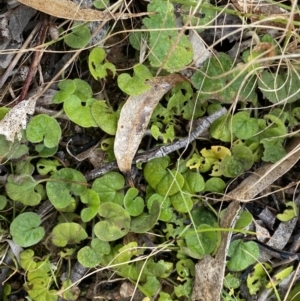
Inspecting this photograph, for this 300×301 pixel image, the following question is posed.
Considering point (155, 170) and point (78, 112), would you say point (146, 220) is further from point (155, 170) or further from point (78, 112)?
point (78, 112)

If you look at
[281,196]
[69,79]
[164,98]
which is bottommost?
[281,196]

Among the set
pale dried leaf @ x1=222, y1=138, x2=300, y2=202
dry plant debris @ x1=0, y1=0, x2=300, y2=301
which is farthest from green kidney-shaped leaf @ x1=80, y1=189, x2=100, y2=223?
pale dried leaf @ x1=222, y1=138, x2=300, y2=202

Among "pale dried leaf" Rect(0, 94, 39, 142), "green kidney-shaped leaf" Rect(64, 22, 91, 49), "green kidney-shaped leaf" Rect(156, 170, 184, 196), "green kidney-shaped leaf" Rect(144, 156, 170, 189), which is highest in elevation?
"green kidney-shaped leaf" Rect(64, 22, 91, 49)

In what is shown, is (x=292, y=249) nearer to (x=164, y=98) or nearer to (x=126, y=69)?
(x=164, y=98)

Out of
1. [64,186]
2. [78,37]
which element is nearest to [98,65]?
[78,37]

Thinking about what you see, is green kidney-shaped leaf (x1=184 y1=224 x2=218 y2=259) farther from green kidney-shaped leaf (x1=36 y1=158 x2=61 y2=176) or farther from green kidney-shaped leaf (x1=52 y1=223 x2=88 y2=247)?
green kidney-shaped leaf (x1=36 y1=158 x2=61 y2=176)

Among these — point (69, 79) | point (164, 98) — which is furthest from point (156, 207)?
point (69, 79)

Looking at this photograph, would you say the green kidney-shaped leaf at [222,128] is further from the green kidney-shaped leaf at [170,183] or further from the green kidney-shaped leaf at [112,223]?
the green kidney-shaped leaf at [112,223]
